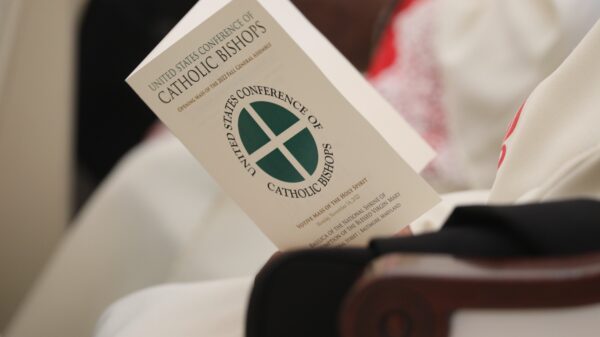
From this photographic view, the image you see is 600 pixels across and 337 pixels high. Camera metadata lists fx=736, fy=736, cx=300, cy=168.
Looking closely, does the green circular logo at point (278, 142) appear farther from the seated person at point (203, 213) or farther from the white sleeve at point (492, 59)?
the white sleeve at point (492, 59)

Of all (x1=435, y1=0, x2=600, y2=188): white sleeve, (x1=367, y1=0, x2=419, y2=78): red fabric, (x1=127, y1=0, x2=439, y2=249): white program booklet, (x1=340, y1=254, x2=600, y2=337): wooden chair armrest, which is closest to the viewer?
(x1=340, y1=254, x2=600, y2=337): wooden chair armrest

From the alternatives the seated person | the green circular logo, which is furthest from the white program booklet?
the seated person

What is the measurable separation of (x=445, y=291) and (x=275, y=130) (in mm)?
205

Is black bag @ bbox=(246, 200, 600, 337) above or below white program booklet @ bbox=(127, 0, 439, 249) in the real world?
below

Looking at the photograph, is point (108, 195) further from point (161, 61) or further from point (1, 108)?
point (161, 61)

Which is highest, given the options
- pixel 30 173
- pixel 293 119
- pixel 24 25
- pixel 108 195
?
pixel 24 25

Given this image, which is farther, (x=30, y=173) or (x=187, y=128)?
(x=30, y=173)

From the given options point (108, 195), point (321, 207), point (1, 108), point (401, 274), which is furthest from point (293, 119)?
point (1, 108)

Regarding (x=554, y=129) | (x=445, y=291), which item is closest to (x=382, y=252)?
(x=445, y=291)

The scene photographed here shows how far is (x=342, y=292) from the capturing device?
457 millimetres

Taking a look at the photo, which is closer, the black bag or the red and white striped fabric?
the black bag

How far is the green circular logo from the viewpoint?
1.85 feet

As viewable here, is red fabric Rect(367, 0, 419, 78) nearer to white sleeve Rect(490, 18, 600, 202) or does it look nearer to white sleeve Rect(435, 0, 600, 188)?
white sleeve Rect(435, 0, 600, 188)

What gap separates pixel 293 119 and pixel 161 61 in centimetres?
11
